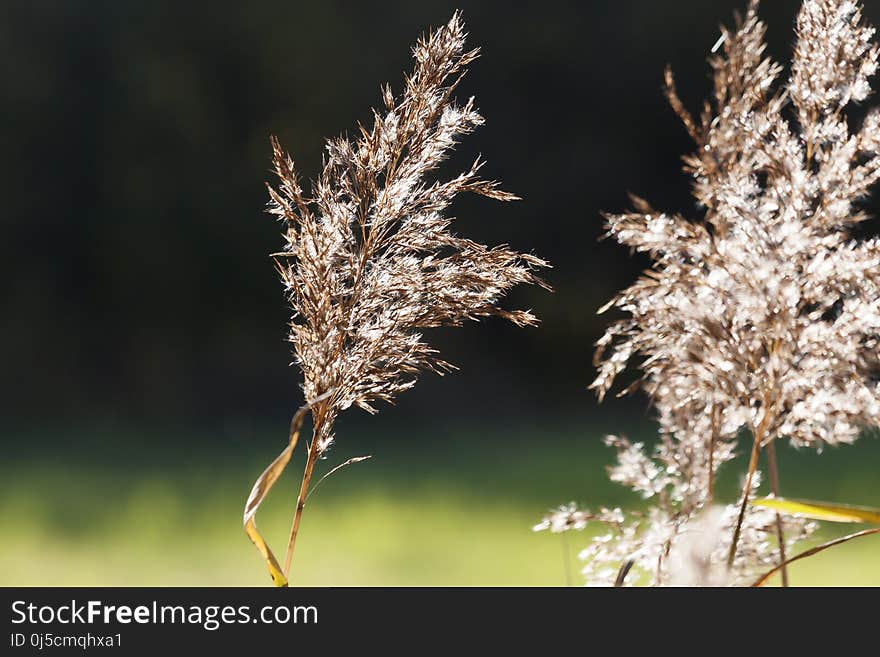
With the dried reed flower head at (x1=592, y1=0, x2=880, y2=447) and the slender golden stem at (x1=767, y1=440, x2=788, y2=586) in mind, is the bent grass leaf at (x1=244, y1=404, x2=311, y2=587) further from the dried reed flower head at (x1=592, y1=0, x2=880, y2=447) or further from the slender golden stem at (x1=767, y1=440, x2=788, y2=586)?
the slender golden stem at (x1=767, y1=440, x2=788, y2=586)

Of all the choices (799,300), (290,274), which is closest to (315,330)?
(290,274)

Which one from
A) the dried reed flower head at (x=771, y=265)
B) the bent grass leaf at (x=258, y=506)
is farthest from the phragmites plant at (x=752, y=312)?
the bent grass leaf at (x=258, y=506)

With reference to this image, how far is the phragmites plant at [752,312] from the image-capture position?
2.67 ft

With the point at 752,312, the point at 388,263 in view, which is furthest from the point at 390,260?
the point at 752,312

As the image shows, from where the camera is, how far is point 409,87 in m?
0.91

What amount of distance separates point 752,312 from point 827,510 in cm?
18

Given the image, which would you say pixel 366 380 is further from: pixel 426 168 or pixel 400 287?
pixel 426 168

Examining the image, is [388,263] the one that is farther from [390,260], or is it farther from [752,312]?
[752,312]

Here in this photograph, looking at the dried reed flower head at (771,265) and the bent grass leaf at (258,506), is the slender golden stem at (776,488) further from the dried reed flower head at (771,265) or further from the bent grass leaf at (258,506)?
the bent grass leaf at (258,506)

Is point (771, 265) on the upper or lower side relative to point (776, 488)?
upper

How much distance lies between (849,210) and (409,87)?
0.45 metres

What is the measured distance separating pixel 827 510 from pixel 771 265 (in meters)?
0.22

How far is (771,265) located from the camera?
2.71 feet

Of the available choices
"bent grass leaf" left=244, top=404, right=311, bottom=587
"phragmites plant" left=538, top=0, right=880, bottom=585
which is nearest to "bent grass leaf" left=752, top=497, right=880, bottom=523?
"phragmites plant" left=538, top=0, right=880, bottom=585
